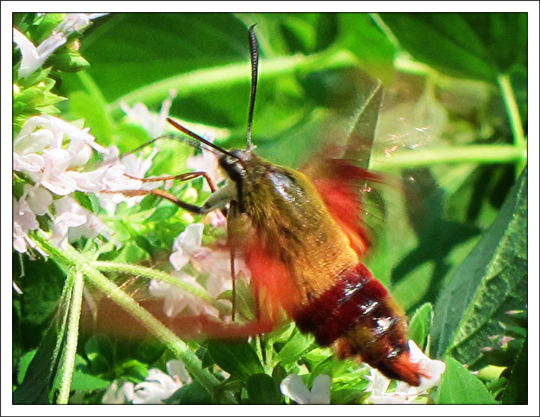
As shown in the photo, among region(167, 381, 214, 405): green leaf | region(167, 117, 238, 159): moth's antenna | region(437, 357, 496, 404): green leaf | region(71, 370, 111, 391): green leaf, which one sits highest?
region(167, 117, 238, 159): moth's antenna

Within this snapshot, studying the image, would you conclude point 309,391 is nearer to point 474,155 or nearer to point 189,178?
point 189,178

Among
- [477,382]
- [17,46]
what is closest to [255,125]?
[17,46]

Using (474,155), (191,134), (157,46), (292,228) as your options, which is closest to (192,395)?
(292,228)

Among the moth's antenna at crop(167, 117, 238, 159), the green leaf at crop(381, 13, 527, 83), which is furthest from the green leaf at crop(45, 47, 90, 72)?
the green leaf at crop(381, 13, 527, 83)

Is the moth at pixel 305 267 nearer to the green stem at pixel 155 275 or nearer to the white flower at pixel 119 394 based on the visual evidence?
the green stem at pixel 155 275

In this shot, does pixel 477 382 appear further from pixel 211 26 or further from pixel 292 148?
pixel 211 26

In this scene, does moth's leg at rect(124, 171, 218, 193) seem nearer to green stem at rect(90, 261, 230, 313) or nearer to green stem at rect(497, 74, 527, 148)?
green stem at rect(90, 261, 230, 313)
